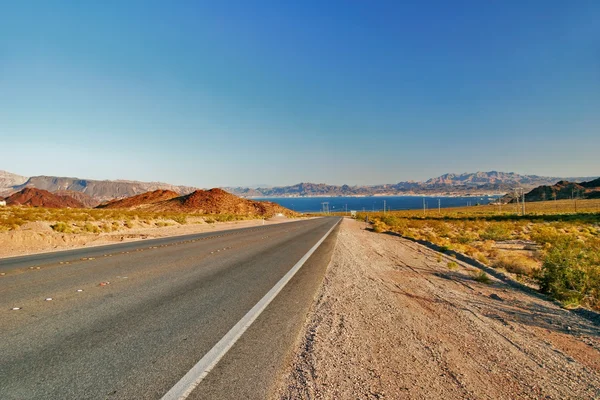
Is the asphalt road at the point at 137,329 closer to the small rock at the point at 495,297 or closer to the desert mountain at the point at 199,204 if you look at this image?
A: the small rock at the point at 495,297

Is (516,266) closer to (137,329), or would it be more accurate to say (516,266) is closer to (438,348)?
(438,348)

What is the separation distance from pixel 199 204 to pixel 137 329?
86.5 m

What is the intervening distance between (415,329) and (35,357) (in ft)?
16.5

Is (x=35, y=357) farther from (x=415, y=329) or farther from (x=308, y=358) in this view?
(x=415, y=329)

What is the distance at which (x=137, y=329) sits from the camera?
191 inches

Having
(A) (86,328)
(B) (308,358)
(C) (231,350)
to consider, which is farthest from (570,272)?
(A) (86,328)

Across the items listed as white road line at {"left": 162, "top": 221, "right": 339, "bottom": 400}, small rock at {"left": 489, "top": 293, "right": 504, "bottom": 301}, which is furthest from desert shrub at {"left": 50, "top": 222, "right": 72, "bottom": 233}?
small rock at {"left": 489, "top": 293, "right": 504, "bottom": 301}

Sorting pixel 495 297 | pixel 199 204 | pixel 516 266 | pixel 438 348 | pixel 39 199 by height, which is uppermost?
pixel 39 199

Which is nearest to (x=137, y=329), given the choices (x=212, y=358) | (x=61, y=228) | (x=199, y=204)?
(x=212, y=358)

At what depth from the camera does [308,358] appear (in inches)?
161

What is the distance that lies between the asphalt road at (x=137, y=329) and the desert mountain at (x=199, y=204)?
7503 centimetres

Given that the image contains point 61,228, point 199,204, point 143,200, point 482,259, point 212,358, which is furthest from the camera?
point 143,200

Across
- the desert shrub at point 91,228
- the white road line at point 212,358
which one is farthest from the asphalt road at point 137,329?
the desert shrub at point 91,228

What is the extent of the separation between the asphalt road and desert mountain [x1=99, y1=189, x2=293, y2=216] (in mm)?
75034
